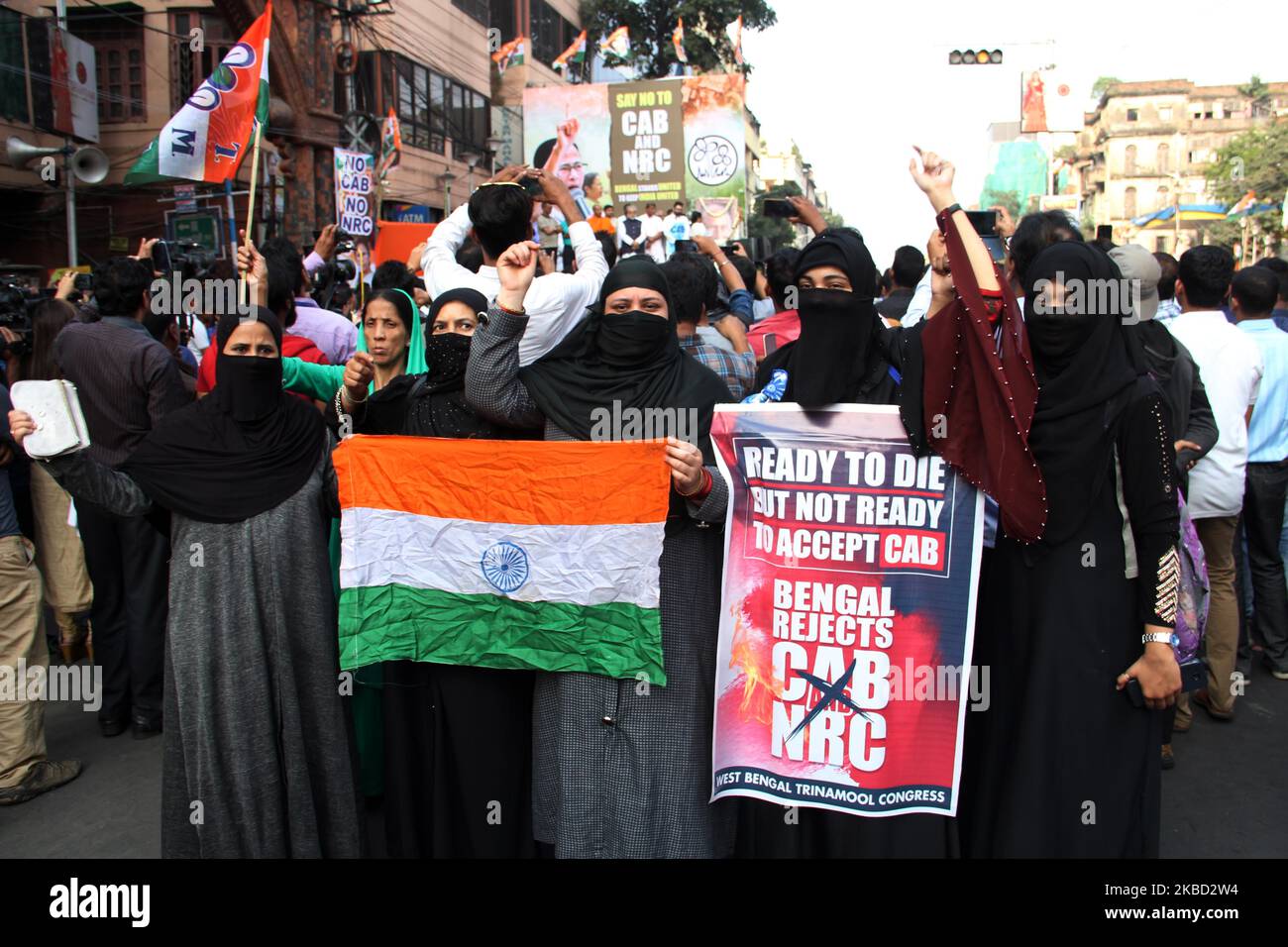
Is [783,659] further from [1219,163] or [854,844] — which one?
[1219,163]

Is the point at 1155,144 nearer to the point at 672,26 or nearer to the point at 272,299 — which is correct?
the point at 672,26

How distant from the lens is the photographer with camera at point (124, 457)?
4.50 m

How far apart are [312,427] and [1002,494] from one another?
83.3 inches

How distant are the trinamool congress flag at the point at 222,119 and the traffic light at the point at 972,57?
14.0 meters

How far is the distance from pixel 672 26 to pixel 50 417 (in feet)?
112

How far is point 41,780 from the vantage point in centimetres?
427

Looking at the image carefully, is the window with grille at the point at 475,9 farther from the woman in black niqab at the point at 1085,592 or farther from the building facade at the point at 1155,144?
the building facade at the point at 1155,144

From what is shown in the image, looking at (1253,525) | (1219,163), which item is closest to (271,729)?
(1253,525)

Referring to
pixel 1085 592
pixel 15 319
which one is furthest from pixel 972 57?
pixel 1085 592

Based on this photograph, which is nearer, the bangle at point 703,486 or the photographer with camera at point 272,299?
the bangle at point 703,486

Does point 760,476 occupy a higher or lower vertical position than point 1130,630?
higher

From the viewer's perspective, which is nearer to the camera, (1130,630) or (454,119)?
(1130,630)

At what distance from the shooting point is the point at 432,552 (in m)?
3.03

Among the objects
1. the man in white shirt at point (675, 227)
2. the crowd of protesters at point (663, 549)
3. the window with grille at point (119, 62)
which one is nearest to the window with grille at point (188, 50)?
the window with grille at point (119, 62)
